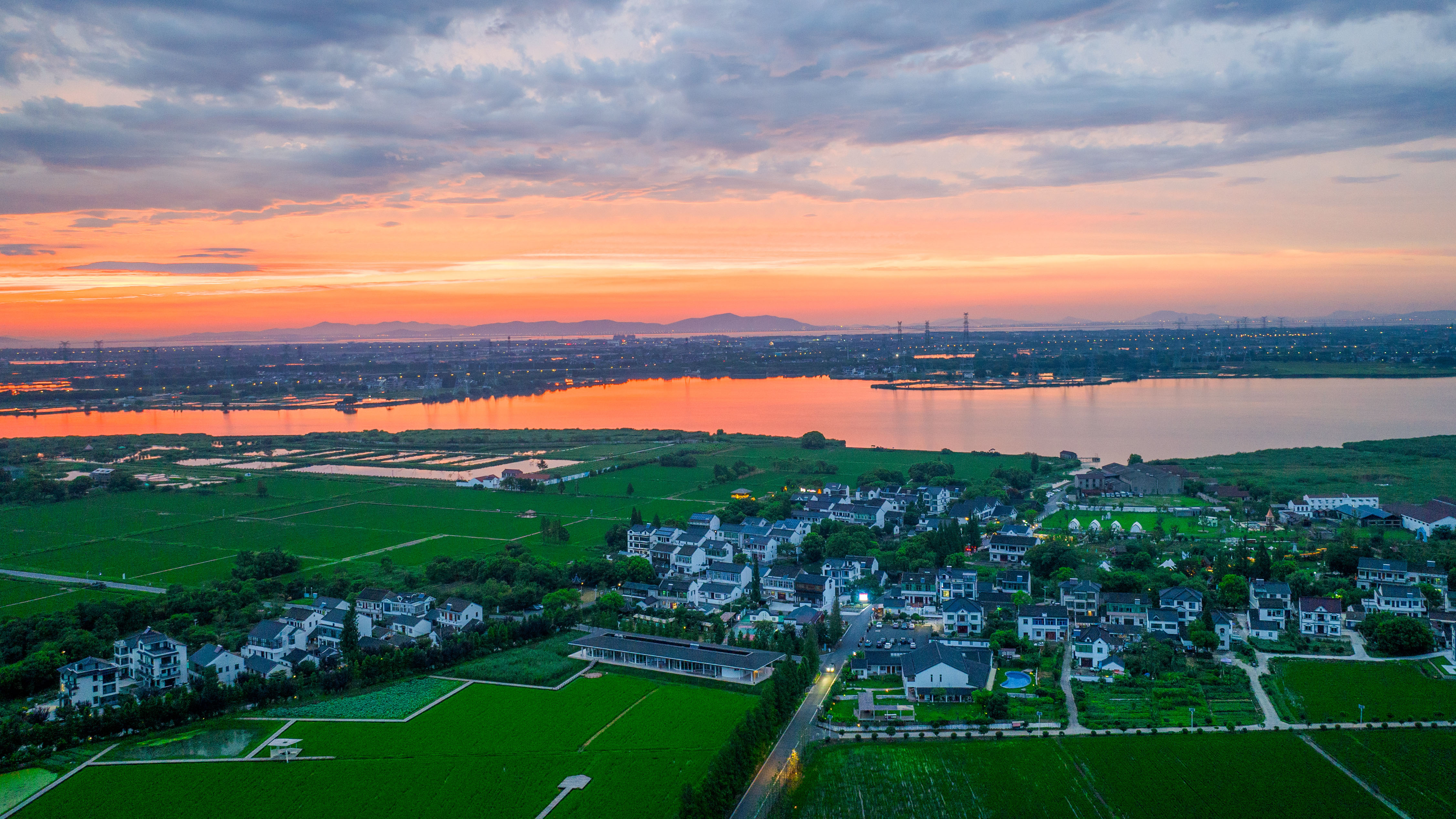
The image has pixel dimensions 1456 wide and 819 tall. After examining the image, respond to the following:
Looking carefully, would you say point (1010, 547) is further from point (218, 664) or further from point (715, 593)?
point (218, 664)

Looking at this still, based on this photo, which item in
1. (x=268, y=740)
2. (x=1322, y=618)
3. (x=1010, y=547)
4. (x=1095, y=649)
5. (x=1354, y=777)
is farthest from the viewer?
(x=1010, y=547)

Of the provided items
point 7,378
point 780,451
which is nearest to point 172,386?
point 7,378

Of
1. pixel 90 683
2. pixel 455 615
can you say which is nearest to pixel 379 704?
pixel 455 615

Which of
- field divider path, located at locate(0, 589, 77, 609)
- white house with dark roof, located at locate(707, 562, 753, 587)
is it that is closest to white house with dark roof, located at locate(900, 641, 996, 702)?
white house with dark roof, located at locate(707, 562, 753, 587)

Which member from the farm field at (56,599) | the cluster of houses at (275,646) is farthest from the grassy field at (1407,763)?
the farm field at (56,599)

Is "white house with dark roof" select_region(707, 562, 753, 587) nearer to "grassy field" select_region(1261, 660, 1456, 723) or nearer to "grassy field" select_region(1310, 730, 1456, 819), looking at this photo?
"grassy field" select_region(1261, 660, 1456, 723)
